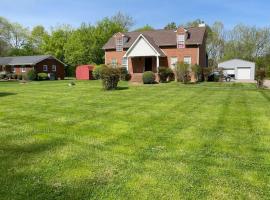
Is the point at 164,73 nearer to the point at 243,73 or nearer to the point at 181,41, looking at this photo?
the point at 181,41

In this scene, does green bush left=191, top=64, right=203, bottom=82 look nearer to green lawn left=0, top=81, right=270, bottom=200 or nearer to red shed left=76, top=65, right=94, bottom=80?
red shed left=76, top=65, right=94, bottom=80

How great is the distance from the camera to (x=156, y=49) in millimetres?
36031

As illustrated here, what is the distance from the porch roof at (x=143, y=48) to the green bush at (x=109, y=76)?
1426 cm

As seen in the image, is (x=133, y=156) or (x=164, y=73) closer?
(x=133, y=156)

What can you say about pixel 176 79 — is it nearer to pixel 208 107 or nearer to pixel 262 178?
pixel 208 107

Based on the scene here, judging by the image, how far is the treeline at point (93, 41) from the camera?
193 feet

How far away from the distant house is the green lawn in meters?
40.0

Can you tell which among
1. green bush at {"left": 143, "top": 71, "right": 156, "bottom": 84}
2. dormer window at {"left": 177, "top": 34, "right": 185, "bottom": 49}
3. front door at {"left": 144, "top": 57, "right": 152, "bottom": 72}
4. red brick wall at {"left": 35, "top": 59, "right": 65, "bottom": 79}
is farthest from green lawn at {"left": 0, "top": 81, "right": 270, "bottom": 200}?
red brick wall at {"left": 35, "top": 59, "right": 65, "bottom": 79}

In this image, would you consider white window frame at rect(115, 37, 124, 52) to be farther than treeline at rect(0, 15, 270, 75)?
No

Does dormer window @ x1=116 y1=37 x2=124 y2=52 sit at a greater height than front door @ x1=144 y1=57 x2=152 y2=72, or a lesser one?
greater

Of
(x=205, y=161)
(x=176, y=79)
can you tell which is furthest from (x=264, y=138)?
(x=176, y=79)

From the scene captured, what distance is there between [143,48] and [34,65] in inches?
812

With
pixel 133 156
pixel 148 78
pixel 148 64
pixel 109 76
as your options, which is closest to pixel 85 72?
pixel 148 64

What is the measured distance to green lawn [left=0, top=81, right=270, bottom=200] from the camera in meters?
4.97
